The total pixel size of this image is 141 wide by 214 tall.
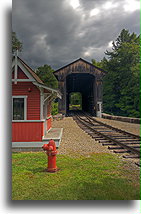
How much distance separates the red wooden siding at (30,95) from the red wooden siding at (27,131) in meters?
0.31

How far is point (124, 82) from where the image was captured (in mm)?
31109

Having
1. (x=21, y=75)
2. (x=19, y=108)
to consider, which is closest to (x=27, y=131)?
(x=19, y=108)

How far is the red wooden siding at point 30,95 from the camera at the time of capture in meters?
7.41

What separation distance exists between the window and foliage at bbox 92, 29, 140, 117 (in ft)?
69.9

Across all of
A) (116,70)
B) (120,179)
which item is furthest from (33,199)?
(116,70)

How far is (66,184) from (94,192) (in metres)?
0.72

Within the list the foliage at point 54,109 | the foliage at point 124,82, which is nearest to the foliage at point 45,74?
the foliage at point 54,109

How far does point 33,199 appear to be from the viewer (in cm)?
352

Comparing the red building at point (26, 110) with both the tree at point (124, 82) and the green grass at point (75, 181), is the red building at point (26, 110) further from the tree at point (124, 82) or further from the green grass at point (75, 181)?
the tree at point (124, 82)

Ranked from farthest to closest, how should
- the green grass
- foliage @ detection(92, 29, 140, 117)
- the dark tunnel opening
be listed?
the dark tunnel opening, foliage @ detection(92, 29, 140, 117), the green grass

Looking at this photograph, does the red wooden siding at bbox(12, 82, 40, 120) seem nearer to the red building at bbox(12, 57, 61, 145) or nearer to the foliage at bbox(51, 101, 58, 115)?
Result: the red building at bbox(12, 57, 61, 145)

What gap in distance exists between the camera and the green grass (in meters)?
3.61

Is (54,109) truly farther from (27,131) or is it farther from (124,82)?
(27,131)

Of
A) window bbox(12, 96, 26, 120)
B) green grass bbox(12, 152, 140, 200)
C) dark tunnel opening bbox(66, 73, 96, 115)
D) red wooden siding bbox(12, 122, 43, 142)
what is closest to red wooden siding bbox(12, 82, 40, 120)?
window bbox(12, 96, 26, 120)
